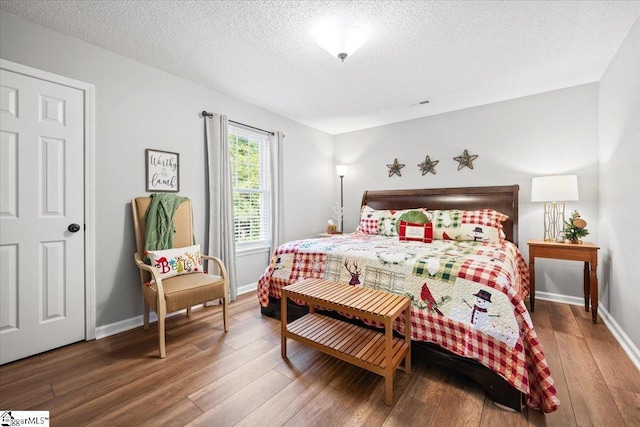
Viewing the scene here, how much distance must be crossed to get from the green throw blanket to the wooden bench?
51.3 inches

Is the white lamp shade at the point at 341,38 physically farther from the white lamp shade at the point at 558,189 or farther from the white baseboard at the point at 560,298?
the white baseboard at the point at 560,298

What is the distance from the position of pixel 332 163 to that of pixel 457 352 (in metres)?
3.93

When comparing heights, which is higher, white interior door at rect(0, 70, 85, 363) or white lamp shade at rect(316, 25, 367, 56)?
white lamp shade at rect(316, 25, 367, 56)

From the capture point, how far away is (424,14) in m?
1.94

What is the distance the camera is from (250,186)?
3811mm

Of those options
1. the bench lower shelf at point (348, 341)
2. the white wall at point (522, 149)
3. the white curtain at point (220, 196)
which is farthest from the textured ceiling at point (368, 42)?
the bench lower shelf at point (348, 341)

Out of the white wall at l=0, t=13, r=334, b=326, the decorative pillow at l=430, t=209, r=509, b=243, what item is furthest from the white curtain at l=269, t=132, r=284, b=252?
the decorative pillow at l=430, t=209, r=509, b=243

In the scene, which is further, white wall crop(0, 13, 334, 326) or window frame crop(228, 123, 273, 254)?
window frame crop(228, 123, 273, 254)

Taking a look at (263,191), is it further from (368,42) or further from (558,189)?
(558,189)

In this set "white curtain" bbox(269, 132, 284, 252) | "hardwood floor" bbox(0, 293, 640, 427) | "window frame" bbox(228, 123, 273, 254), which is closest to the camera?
"hardwood floor" bbox(0, 293, 640, 427)

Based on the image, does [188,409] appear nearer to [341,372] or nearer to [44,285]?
[341,372]

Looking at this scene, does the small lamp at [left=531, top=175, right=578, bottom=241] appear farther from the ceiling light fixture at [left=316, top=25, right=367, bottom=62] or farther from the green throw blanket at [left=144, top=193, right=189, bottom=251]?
the green throw blanket at [left=144, top=193, right=189, bottom=251]

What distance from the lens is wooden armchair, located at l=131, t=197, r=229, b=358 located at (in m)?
2.11

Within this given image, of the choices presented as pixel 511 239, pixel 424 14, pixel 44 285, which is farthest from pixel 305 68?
pixel 511 239
